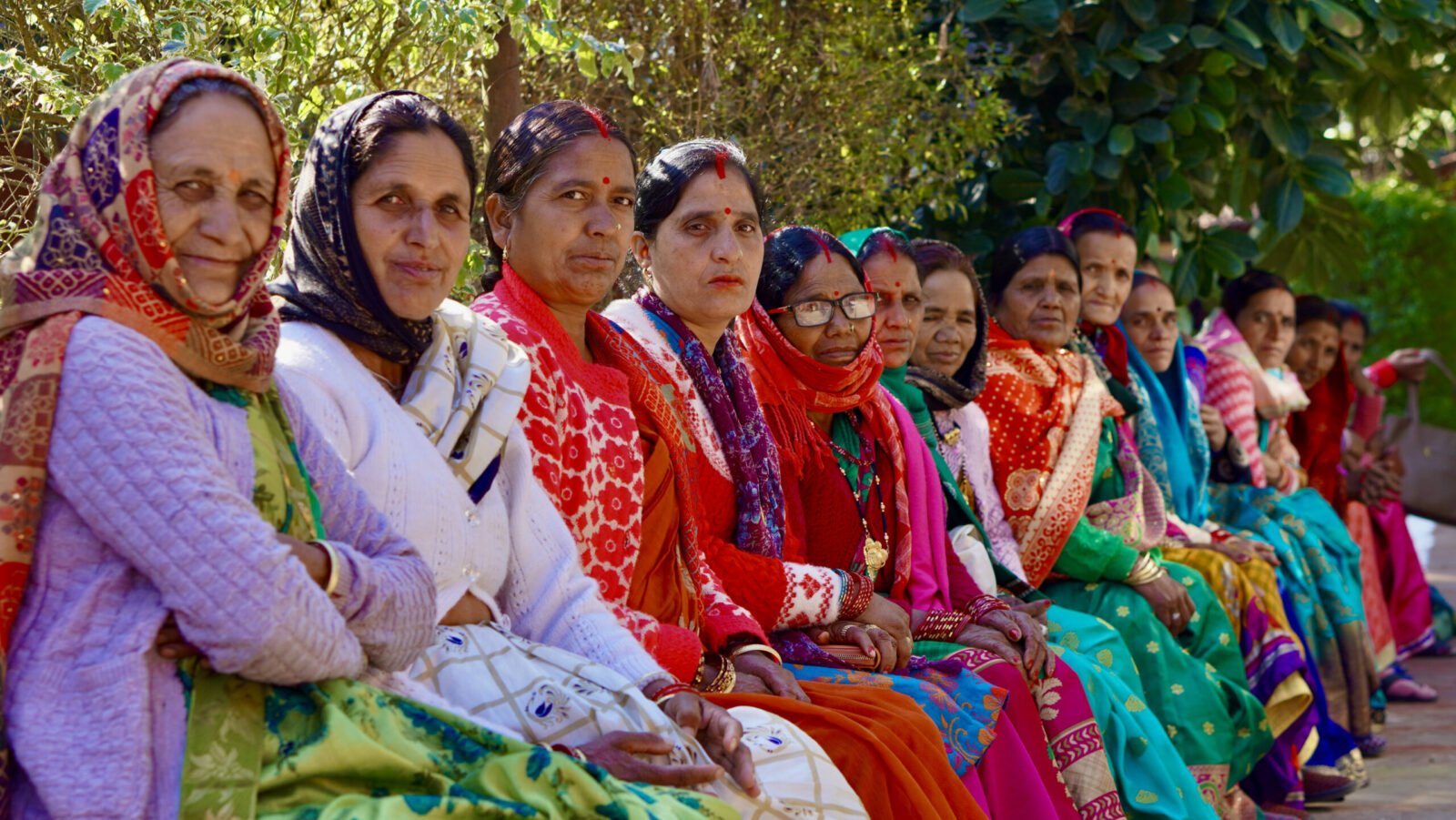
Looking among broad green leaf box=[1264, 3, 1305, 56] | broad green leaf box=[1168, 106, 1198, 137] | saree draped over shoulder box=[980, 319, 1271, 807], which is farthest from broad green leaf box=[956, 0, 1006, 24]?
saree draped over shoulder box=[980, 319, 1271, 807]

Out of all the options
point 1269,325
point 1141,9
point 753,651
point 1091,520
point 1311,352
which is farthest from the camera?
point 1311,352

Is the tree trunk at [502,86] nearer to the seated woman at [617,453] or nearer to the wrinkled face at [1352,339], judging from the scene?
the seated woman at [617,453]

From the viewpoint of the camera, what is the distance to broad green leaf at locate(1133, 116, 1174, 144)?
610 cm

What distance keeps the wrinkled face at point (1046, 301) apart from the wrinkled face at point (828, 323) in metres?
1.39

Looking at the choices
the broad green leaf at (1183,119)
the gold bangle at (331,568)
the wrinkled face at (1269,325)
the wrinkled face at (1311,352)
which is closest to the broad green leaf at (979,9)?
the broad green leaf at (1183,119)

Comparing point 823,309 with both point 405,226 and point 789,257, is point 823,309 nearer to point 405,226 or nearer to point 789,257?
point 789,257

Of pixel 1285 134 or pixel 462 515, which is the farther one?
pixel 1285 134

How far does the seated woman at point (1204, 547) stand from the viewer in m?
5.45

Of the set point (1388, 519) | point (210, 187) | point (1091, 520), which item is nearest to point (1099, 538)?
point (1091, 520)

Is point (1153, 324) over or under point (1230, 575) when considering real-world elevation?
over

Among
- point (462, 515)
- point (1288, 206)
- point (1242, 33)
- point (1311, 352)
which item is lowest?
point (1311, 352)

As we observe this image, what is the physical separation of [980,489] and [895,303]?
79 cm

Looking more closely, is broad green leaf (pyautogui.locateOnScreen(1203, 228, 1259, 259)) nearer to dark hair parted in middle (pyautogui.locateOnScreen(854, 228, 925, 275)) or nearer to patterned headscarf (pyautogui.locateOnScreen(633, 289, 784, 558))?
dark hair parted in middle (pyautogui.locateOnScreen(854, 228, 925, 275))

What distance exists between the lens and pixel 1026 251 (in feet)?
17.9
